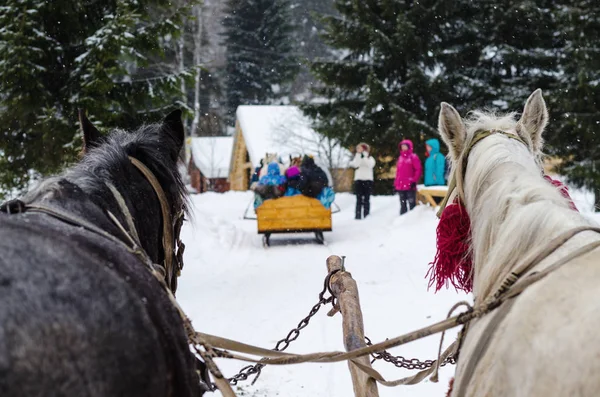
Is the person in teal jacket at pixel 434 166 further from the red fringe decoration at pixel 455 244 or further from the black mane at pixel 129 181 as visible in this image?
the black mane at pixel 129 181

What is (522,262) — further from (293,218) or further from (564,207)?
(293,218)

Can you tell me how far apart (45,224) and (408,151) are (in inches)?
544

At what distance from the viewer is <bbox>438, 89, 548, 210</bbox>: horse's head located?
7.94ft

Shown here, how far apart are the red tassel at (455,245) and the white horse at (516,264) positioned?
81mm

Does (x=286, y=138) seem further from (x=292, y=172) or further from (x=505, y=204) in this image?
(x=505, y=204)

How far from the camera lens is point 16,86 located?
805cm

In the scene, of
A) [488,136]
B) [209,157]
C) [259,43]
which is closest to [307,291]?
[488,136]

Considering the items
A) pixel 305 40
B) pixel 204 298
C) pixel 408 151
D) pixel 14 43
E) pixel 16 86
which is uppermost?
pixel 305 40

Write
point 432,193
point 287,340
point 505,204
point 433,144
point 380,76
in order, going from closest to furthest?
point 505,204
point 287,340
point 432,193
point 433,144
point 380,76

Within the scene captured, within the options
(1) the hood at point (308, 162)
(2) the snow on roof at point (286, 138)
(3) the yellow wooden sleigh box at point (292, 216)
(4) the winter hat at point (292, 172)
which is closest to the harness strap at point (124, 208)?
(3) the yellow wooden sleigh box at point (292, 216)

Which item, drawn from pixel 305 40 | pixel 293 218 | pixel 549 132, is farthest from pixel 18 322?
pixel 305 40

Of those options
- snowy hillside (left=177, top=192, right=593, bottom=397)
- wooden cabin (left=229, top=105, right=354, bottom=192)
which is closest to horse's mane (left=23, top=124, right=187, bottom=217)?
snowy hillside (left=177, top=192, right=593, bottom=397)

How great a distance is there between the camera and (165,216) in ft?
8.23

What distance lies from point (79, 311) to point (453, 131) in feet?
6.27
